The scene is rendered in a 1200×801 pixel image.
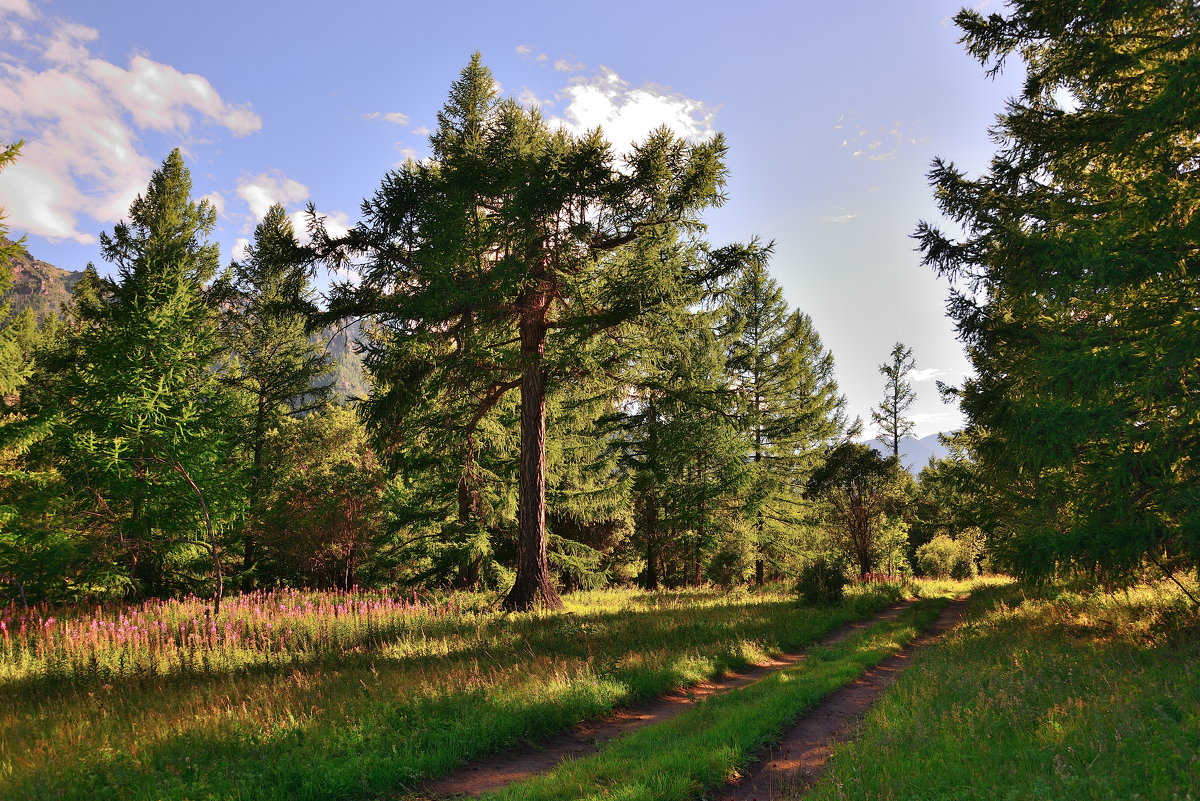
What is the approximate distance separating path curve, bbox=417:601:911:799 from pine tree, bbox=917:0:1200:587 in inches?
246

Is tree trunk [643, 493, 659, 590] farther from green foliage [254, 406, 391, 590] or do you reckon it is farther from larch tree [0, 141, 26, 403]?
larch tree [0, 141, 26, 403]

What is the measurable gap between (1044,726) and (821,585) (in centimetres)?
1340

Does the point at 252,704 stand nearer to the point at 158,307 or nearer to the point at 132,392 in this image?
the point at 132,392

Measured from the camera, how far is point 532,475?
1408cm

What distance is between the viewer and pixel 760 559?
85.7ft

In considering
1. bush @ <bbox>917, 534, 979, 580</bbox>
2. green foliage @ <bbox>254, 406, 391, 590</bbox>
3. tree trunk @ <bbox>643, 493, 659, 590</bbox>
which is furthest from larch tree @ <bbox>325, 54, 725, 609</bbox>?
bush @ <bbox>917, 534, 979, 580</bbox>

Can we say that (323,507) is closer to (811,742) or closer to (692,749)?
(692,749)

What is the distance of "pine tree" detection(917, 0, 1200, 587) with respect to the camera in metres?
8.66

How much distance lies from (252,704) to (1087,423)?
13120 mm

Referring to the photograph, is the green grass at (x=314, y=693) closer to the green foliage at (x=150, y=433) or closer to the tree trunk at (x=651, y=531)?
the green foliage at (x=150, y=433)

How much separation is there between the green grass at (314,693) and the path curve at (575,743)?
0.61 feet

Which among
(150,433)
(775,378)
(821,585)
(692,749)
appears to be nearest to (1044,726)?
(692,749)

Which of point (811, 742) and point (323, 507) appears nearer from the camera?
point (811, 742)

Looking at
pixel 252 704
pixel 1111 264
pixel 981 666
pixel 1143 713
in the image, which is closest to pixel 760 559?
pixel 981 666
